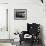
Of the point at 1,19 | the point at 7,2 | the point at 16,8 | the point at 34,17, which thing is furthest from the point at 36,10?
the point at 1,19

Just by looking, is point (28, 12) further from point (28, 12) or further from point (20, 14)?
point (20, 14)

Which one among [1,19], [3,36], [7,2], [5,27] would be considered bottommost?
[3,36]

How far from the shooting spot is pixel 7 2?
420cm

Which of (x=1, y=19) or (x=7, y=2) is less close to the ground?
(x=7, y=2)

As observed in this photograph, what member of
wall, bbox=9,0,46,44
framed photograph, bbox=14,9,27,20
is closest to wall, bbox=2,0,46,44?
wall, bbox=9,0,46,44

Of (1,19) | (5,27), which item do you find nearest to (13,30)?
(5,27)

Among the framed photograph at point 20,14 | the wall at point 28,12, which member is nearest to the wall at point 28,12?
the wall at point 28,12


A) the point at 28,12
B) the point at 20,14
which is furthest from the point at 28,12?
the point at 20,14

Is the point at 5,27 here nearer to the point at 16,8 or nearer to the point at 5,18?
the point at 5,18

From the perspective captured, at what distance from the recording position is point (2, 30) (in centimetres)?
427

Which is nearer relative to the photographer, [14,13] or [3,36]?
[3,36]

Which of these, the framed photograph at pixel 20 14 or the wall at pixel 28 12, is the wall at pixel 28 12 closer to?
the wall at pixel 28 12

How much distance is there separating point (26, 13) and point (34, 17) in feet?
1.14

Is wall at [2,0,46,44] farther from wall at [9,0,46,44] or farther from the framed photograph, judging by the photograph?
the framed photograph
